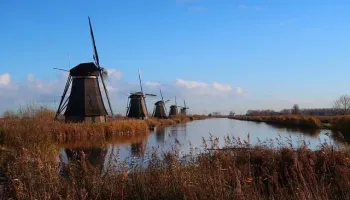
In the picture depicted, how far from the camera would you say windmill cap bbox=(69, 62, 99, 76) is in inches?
1200

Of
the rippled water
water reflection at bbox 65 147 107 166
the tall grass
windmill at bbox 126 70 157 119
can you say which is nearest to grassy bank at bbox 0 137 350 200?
water reflection at bbox 65 147 107 166

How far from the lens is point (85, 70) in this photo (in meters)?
30.5

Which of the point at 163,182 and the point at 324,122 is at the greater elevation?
the point at 324,122

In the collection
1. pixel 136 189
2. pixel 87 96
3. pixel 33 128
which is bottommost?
pixel 136 189

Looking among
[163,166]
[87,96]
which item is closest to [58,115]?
[87,96]

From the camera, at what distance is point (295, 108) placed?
4070 inches

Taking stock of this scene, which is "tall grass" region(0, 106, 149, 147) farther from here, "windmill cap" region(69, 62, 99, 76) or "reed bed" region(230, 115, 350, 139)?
"reed bed" region(230, 115, 350, 139)

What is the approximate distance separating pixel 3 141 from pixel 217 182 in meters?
12.3

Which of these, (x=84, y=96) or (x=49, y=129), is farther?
(x=84, y=96)

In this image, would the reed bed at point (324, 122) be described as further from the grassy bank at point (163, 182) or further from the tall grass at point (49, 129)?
the grassy bank at point (163, 182)

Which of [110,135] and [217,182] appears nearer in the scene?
[217,182]

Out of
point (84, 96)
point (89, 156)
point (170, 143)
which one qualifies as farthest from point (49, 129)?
point (84, 96)

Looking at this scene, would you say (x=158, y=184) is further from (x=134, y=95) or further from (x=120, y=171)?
(x=134, y=95)

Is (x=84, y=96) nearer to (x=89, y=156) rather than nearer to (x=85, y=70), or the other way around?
(x=85, y=70)
